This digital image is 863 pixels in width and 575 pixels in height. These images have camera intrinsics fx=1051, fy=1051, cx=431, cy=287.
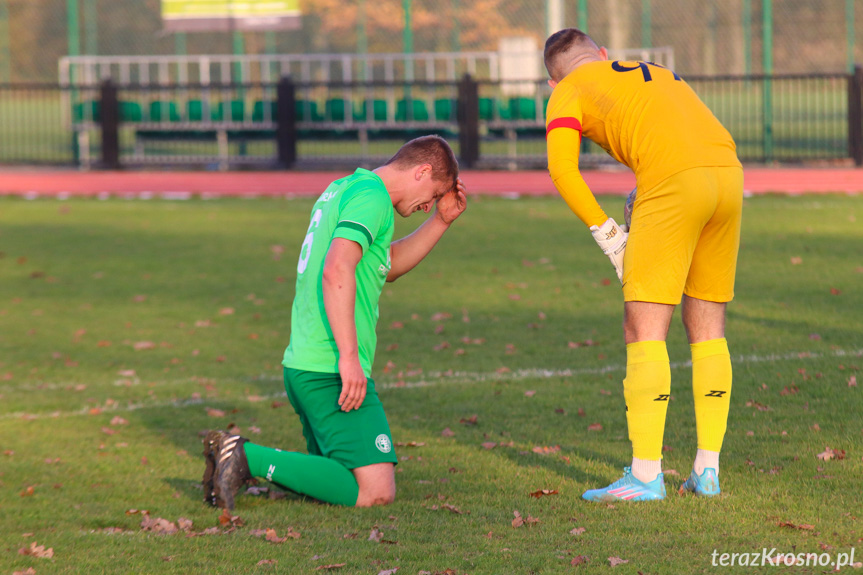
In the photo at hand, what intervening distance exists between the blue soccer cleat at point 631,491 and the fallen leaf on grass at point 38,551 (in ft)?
6.99

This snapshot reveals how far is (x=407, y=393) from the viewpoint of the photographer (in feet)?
22.0

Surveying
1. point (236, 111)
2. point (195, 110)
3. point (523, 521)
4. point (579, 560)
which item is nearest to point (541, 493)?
point (523, 521)

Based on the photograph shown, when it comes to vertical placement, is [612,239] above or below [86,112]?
below

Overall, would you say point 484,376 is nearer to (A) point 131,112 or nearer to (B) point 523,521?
(B) point 523,521

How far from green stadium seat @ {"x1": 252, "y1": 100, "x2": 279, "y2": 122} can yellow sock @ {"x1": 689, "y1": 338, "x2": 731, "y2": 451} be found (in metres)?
18.1

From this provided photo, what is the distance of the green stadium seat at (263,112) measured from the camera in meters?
21.5

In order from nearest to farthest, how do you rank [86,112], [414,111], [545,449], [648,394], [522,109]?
[648,394], [545,449], [522,109], [414,111], [86,112]

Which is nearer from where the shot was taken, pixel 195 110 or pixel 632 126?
pixel 632 126

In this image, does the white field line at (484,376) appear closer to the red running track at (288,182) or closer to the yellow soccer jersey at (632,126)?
the yellow soccer jersey at (632,126)

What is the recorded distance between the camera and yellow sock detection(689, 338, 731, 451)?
4305 millimetres

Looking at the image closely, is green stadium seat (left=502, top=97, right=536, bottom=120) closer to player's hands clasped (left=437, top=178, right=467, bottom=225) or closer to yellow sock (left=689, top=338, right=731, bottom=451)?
player's hands clasped (left=437, top=178, right=467, bottom=225)

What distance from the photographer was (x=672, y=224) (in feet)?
13.4

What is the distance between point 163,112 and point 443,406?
1742cm

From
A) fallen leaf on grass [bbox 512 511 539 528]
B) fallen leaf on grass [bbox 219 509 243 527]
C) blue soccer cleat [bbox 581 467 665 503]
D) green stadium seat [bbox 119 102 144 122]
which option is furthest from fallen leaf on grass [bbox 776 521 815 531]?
green stadium seat [bbox 119 102 144 122]
